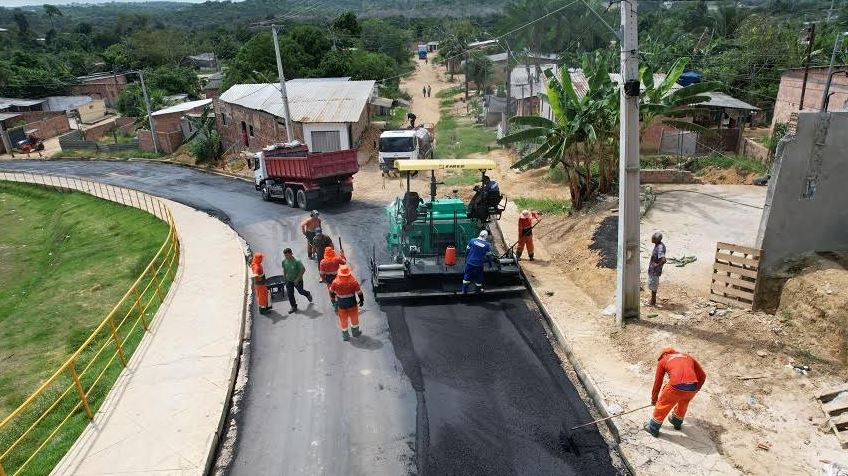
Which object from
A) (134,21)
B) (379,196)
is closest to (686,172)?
(379,196)

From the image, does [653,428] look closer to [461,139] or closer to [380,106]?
[461,139]

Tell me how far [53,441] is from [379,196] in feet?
49.8

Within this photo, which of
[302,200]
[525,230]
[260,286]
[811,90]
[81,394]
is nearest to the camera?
[81,394]

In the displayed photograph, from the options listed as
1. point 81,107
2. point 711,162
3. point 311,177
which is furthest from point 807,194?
point 81,107

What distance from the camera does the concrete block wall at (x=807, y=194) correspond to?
31.0 ft

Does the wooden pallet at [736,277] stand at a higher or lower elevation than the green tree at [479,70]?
lower

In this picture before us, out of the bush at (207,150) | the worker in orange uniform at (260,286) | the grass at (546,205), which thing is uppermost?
the bush at (207,150)

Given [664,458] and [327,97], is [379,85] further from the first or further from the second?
[664,458]

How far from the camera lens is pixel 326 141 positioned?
2823cm

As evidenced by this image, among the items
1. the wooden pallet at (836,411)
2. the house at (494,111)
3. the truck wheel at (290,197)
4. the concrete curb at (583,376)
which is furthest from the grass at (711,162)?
the house at (494,111)

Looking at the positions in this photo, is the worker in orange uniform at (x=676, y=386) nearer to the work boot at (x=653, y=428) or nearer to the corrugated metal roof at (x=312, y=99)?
the work boot at (x=653, y=428)

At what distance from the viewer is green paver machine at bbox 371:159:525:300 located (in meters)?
11.6

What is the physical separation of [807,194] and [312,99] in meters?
25.3

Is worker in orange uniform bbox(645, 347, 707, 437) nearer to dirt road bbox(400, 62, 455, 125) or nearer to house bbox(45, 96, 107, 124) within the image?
dirt road bbox(400, 62, 455, 125)
